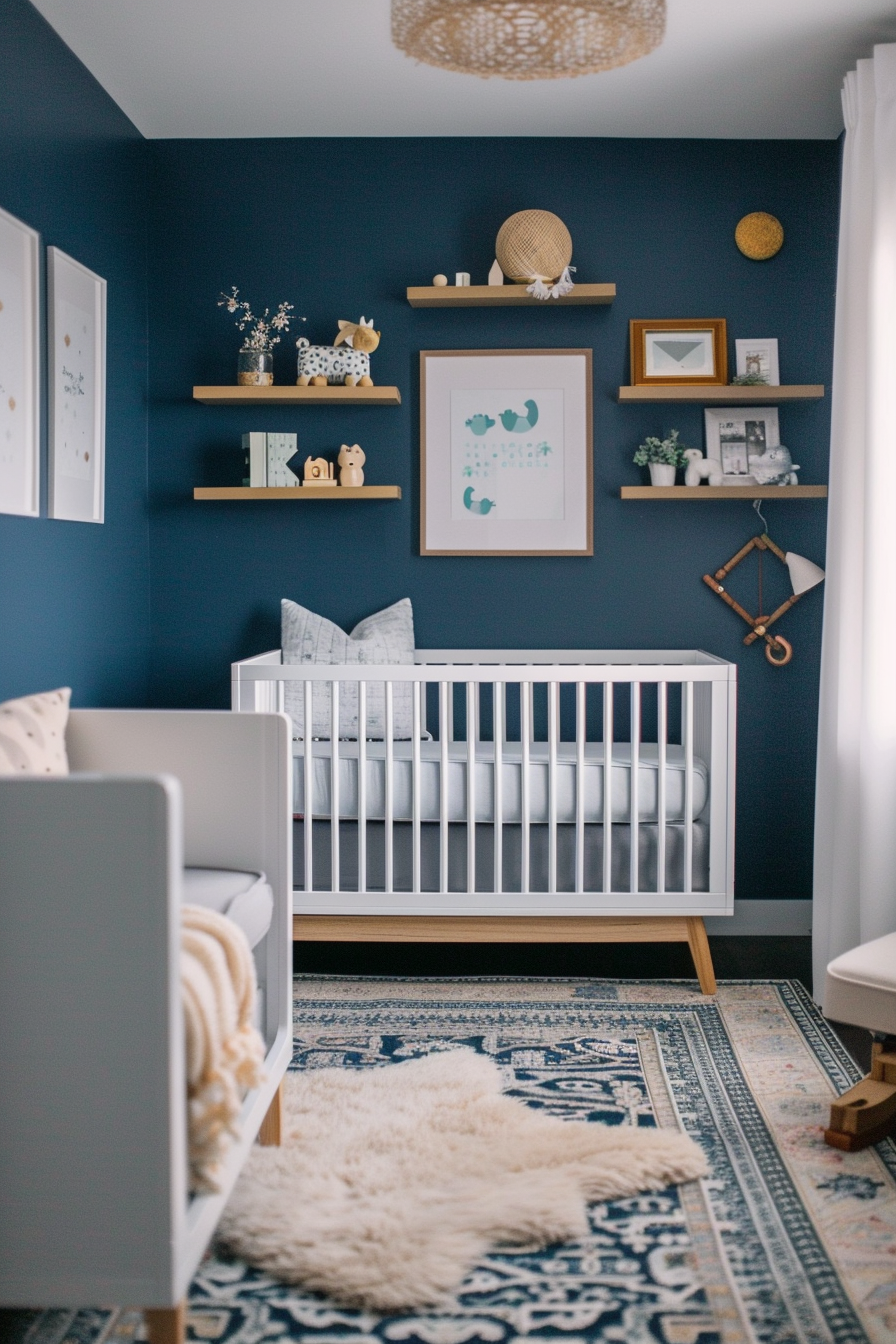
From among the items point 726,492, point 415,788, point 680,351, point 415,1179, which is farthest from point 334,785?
point 680,351

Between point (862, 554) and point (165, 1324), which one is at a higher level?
point (862, 554)

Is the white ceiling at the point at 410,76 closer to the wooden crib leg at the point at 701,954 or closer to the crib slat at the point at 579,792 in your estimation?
the crib slat at the point at 579,792

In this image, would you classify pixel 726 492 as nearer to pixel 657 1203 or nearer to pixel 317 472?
pixel 317 472

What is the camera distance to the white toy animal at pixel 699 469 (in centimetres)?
339

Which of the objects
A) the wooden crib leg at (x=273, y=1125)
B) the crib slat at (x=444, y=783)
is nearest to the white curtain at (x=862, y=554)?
the crib slat at (x=444, y=783)

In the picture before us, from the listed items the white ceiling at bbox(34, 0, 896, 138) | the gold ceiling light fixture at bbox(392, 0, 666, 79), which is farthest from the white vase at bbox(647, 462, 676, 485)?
the gold ceiling light fixture at bbox(392, 0, 666, 79)

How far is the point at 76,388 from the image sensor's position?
291 cm

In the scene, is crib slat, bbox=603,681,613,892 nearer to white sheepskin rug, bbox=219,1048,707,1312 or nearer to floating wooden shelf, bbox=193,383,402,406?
white sheepskin rug, bbox=219,1048,707,1312

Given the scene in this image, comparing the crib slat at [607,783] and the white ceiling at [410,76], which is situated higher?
the white ceiling at [410,76]

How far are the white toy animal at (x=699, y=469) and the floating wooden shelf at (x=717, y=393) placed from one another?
16 centimetres

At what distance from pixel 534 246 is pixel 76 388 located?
132 cm

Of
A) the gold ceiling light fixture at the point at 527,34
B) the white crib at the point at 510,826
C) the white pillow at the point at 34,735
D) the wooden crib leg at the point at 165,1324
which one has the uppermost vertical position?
the gold ceiling light fixture at the point at 527,34

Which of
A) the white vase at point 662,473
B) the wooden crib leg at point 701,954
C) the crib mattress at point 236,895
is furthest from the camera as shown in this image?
the white vase at point 662,473

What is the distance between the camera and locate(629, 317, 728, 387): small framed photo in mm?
3443
